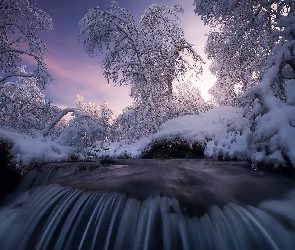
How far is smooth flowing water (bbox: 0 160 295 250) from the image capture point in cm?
245

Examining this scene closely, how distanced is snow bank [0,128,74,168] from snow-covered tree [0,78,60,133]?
67.4 inches

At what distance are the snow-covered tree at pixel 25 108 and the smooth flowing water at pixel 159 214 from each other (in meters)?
4.93

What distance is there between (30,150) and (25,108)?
128 inches

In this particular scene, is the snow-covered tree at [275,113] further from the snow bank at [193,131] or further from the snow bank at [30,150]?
the snow bank at [30,150]

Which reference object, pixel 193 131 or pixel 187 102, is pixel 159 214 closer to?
pixel 193 131

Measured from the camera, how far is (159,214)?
102 inches

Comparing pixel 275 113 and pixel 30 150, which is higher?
pixel 275 113

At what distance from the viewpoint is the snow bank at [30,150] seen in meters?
5.55

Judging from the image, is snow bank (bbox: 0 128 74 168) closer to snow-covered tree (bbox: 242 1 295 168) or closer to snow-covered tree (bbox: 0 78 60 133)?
snow-covered tree (bbox: 0 78 60 133)

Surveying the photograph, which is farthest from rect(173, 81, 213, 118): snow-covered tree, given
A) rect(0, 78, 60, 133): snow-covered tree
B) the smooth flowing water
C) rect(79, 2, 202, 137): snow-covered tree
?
the smooth flowing water

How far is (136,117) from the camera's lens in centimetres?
1209

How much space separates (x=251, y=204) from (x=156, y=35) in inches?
471

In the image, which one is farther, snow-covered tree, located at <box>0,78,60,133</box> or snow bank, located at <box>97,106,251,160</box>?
snow bank, located at <box>97,106,251,160</box>

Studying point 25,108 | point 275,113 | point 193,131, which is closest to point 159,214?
point 275,113
